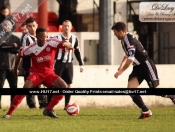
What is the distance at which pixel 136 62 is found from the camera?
15625 millimetres

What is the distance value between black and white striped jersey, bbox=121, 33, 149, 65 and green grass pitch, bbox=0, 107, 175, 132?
110 centimetres

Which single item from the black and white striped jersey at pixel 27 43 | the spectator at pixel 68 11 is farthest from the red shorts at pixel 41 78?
the spectator at pixel 68 11

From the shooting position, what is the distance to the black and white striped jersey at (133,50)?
1516 centimetres

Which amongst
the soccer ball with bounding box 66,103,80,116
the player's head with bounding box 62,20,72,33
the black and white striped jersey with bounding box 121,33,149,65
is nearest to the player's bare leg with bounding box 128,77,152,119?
the black and white striped jersey with bounding box 121,33,149,65

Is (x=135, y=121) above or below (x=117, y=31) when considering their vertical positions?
below

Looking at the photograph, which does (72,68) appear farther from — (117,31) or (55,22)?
(55,22)

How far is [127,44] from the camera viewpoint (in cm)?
1523

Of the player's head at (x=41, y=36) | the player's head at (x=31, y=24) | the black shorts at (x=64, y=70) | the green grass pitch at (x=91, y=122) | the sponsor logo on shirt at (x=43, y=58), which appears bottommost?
the green grass pitch at (x=91, y=122)

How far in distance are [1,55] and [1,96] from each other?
1.04 metres

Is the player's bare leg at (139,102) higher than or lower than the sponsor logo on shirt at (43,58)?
lower

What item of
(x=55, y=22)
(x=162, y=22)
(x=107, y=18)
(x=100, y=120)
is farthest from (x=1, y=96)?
(x=55, y=22)

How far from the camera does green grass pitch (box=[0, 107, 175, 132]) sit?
1341cm

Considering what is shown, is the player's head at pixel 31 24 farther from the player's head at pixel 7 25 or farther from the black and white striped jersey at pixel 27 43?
the player's head at pixel 7 25

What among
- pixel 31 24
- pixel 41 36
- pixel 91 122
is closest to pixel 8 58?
pixel 31 24
